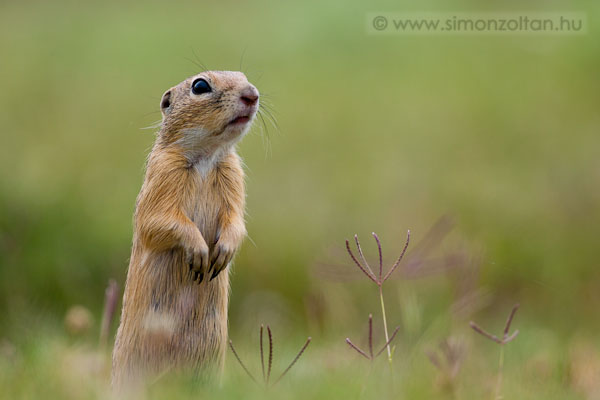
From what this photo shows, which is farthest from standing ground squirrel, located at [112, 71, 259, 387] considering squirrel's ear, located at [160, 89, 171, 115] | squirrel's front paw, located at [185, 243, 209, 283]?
squirrel's ear, located at [160, 89, 171, 115]

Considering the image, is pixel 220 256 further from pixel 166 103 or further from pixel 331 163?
pixel 331 163

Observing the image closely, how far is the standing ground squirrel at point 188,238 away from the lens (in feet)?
14.8

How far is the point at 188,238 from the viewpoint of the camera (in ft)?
14.6

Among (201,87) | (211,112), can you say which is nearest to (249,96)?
(211,112)

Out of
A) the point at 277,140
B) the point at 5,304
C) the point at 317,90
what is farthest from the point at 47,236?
the point at 317,90

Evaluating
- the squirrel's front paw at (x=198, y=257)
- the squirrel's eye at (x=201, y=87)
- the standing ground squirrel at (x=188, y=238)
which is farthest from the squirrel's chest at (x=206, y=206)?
the squirrel's eye at (x=201, y=87)

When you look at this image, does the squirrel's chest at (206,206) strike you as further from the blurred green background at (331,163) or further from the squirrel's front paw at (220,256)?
the blurred green background at (331,163)

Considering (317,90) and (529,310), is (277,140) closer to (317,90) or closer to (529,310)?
(317,90)

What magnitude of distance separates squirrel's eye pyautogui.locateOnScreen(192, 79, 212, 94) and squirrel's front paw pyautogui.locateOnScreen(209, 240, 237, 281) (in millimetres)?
835

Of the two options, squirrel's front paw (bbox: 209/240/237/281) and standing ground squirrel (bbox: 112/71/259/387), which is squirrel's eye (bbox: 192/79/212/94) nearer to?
standing ground squirrel (bbox: 112/71/259/387)

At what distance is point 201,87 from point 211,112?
19cm

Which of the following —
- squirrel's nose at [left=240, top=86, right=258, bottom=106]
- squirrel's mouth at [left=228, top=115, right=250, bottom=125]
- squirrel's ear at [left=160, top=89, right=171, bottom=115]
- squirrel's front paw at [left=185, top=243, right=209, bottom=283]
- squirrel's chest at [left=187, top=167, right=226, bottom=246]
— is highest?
squirrel's ear at [left=160, top=89, right=171, bottom=115]

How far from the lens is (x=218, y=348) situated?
4609 millimetres

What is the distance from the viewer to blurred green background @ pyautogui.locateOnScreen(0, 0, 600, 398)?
26.9ft
